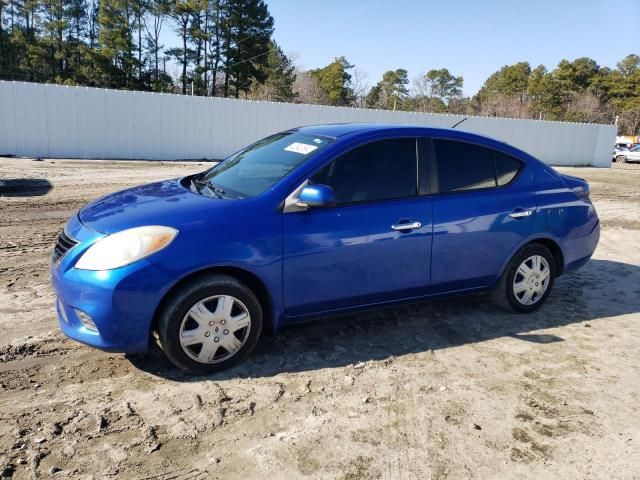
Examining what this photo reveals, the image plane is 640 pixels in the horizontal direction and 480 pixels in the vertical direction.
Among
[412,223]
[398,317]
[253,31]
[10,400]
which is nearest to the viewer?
[10,400]

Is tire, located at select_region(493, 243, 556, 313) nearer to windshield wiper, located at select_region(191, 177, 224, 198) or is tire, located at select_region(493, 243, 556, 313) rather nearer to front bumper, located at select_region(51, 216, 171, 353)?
windshield wiper, located at select_region(191, 177, 224, 198)

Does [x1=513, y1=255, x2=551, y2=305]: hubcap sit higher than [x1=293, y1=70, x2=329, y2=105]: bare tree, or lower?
lower

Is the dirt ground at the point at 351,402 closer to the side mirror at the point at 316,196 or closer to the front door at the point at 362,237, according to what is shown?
the front door at the point at 362,237

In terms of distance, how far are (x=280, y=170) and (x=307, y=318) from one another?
3.73 feet

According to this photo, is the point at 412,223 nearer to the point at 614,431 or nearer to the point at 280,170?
the point at 280,170

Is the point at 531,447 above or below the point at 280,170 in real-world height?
below

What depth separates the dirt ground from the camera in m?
2.89

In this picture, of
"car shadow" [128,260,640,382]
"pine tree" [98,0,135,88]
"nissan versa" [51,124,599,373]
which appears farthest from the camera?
"pine tree" [98,0,135,88]

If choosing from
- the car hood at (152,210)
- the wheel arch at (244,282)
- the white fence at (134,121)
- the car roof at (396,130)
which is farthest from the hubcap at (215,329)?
the white fence at (134,121)

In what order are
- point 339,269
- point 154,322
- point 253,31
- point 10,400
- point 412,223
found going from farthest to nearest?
point 253,31 < point 412,223 < point 339,269 < point 154,322 < point 10,400

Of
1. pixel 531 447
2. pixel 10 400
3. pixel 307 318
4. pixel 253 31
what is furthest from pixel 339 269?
pixel 253 31

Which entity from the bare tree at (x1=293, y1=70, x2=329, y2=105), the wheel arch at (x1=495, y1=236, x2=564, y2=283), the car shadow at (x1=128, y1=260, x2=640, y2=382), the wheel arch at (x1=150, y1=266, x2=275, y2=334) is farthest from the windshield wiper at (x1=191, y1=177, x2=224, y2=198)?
the bare tree at (x1=293, y1=70, x2=329, y2=105)

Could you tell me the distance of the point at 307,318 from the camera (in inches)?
158

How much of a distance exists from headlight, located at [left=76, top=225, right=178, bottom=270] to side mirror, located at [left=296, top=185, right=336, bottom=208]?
2.98ft
